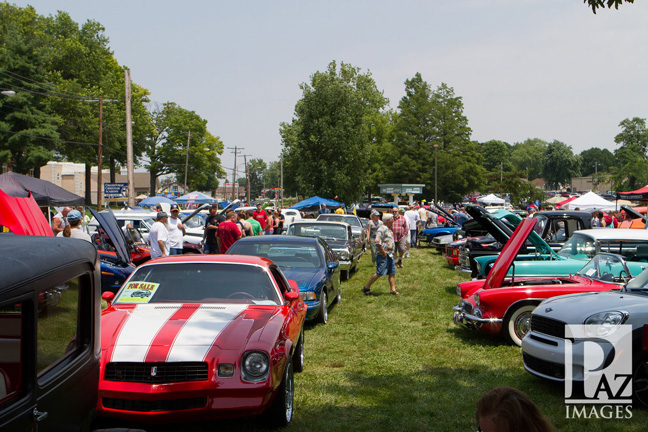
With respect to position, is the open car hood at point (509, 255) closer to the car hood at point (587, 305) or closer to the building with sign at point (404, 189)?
the car hood at point (587, 305)

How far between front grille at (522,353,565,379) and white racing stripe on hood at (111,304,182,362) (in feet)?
12.0

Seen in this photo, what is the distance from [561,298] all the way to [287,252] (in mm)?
5078

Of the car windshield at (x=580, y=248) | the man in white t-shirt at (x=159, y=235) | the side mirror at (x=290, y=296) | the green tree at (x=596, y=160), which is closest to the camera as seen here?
the side mirror at (x=290, y=296)

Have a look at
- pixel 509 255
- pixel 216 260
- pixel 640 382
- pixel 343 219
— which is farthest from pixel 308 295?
pixel 343 219

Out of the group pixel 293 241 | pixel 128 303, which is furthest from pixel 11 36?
pixel 128 303

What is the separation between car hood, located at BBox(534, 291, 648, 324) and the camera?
19.3ft

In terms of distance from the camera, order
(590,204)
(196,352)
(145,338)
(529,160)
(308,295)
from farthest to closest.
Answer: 1. (529,160)
2. (590,204)
3. (308,295)
4. (145,338)
5. (196,352)

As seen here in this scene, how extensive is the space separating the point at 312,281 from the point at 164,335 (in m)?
4.55

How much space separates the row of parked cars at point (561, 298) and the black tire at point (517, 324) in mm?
13

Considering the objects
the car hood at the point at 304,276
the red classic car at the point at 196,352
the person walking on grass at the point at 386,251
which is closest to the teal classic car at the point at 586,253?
the person walking on grass at the point at 386,251

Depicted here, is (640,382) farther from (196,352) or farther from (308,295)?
(308,295)

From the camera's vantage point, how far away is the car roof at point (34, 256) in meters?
2.40

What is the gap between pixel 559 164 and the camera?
151125mm

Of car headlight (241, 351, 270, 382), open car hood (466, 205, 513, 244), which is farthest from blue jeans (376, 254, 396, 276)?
car headlight (241, 351, 270, 382)
